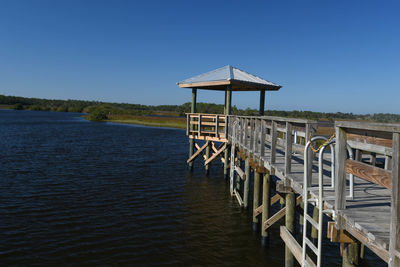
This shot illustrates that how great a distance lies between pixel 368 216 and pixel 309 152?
54.1 inches

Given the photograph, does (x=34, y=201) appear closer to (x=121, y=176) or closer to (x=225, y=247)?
(x=121, y=176)

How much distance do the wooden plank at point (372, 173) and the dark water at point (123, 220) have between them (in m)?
5.44

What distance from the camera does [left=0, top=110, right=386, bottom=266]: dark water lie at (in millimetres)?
8305

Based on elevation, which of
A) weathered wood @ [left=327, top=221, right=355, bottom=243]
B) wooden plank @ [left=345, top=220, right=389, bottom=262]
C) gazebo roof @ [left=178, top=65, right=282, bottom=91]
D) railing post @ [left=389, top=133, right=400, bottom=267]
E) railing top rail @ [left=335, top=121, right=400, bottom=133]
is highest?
gazebo roof @ [left=178, top=65, right=282, bottom=91]

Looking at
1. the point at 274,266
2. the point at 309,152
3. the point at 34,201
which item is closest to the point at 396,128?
the point at 309,152

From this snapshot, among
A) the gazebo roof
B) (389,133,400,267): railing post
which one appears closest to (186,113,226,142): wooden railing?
the gazebo roof

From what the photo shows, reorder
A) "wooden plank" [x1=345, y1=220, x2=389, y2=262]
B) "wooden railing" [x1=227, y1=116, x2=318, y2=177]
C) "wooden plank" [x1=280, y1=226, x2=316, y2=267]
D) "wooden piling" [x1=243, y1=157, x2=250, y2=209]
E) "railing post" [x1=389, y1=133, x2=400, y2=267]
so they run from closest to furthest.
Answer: "railing post" [x1=389, y1=133, x2=400, y2=267]
"wooden plank" [x1=345, y1=220, x2=389, y2=262]
"wooden plank" [x1=280, y1=226, x2=316, y2=267]
"wooden railing" [x1=227, y1=116, x2=318, y2=177]
"wooden piling" [x1=243, y1=157, x2=250, y2=209]

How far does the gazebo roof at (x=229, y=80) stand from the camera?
15.7 meters

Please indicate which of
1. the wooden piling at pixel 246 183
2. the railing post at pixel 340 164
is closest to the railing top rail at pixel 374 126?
the railing post at pixel 340 164

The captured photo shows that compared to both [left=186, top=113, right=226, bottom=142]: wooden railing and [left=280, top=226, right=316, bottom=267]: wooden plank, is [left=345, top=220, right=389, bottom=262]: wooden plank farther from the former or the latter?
[left=186, top=113, right=226, bottom=142]: wooden railing

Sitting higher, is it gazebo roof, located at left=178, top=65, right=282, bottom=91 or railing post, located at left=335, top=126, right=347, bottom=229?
gazebo roof, located at left=178, top=65, right=282, bottom=91

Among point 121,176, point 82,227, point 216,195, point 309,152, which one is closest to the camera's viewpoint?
point 309,152

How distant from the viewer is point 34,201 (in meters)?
12.3

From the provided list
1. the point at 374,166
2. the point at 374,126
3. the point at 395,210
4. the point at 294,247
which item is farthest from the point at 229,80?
the point at 395,210
